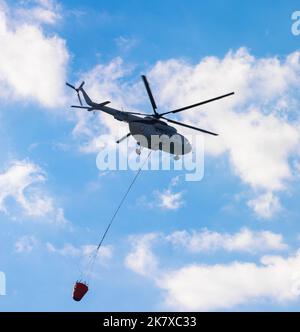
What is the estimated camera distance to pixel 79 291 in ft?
134

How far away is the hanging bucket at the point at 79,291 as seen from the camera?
1612 inches

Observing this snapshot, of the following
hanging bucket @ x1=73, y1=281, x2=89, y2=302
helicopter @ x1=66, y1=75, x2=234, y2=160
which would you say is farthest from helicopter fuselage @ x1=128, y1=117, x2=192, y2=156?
hanging bucket @ x1=73, y1=281, x2=89, y2=302

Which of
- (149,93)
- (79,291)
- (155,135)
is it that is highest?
(149,93)

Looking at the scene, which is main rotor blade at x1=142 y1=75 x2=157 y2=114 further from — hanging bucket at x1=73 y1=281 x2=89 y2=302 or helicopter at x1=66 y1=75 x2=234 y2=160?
hanging bucket at x1=73 y1=281 x2=89 y2=302

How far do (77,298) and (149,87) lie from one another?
24957 mm

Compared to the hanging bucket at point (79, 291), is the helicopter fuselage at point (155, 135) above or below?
above

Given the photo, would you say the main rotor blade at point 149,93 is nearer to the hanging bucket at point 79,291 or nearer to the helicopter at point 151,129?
the helicopter at point 151,129

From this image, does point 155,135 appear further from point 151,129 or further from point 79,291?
point 79,291

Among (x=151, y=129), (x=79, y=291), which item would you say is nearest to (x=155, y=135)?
(x=151, y=129)

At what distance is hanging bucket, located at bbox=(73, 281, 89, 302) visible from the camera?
134 feet

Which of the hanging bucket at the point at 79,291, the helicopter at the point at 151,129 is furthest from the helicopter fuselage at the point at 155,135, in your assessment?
the hanging bucket at the point at 79,291
